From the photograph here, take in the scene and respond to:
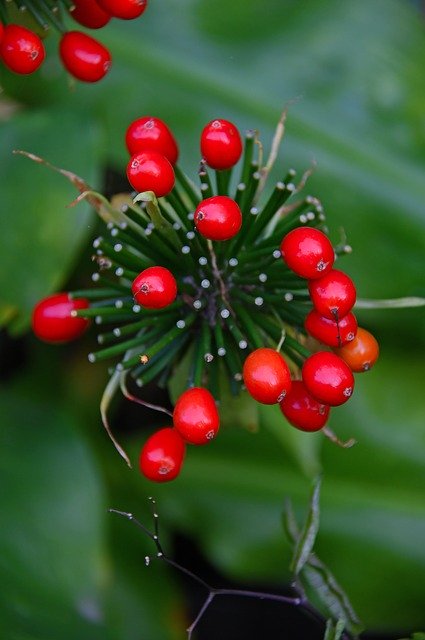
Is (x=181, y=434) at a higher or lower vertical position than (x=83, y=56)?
lower

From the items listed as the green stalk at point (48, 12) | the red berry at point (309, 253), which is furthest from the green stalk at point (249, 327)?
the green stalk at point (48, 12)

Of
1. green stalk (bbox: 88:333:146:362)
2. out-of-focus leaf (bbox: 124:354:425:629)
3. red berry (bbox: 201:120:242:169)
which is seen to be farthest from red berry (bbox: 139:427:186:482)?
out-of-focus leaf (bbox: 124:354:425:629)

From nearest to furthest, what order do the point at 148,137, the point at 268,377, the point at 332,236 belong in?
the point at 268,377 → the point at 148,137 → the point at 332,236

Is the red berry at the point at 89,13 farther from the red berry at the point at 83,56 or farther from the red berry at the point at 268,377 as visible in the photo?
the red berry at the point at 268,377

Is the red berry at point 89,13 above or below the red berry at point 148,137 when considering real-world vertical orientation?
above

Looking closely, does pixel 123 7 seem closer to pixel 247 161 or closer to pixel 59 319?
pixel 247 161

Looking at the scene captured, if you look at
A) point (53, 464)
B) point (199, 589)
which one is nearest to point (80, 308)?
point (53, 464)

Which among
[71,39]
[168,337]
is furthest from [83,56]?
[168,337]
